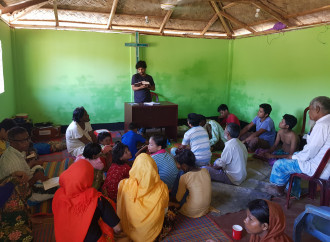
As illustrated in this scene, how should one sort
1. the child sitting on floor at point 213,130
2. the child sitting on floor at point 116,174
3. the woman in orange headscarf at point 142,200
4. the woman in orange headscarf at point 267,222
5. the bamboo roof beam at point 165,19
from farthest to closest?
the bamboo roof beam at point 165,19, the child sitting on floor at point 213,130, the child sitting on floor at point 116,174, the woman in orange headscarf at point 142,200, the woman in orange headscarf at point 267,222

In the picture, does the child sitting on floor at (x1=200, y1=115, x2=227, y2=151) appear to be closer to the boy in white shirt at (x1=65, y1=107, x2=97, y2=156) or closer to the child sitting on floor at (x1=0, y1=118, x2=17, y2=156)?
the boy in white shirt at (x1=65, y1=107, x2=97, y2=156)

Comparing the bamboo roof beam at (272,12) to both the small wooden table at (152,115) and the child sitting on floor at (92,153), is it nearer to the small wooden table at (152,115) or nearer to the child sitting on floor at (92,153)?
the small wooden table at (152,115)

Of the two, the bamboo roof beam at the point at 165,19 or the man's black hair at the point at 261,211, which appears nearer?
the man's black hair at the point at 261,211

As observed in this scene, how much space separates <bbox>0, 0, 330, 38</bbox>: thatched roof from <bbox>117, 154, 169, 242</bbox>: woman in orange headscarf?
414 centimetres

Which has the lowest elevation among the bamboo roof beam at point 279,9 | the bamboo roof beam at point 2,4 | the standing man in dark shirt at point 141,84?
the standing man in dark shirt at point 141,84

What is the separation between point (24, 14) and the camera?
218 inches

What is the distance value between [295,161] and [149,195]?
1.88 meters

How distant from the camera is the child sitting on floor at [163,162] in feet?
10.2

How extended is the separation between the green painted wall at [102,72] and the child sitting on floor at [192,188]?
4432 millimetres

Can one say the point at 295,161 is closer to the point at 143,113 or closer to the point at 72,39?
the point at 143,113

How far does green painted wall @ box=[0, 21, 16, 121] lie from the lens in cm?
488

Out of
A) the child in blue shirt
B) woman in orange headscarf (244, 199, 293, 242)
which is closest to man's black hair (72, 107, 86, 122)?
woman in orange headscarf (244, 199, 293, 242)

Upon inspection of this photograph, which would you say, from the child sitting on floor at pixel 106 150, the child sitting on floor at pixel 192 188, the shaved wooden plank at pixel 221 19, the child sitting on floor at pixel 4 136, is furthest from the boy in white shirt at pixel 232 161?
the shaved wooden plank at pixel 221 19

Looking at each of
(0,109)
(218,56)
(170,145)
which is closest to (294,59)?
(218,56)
